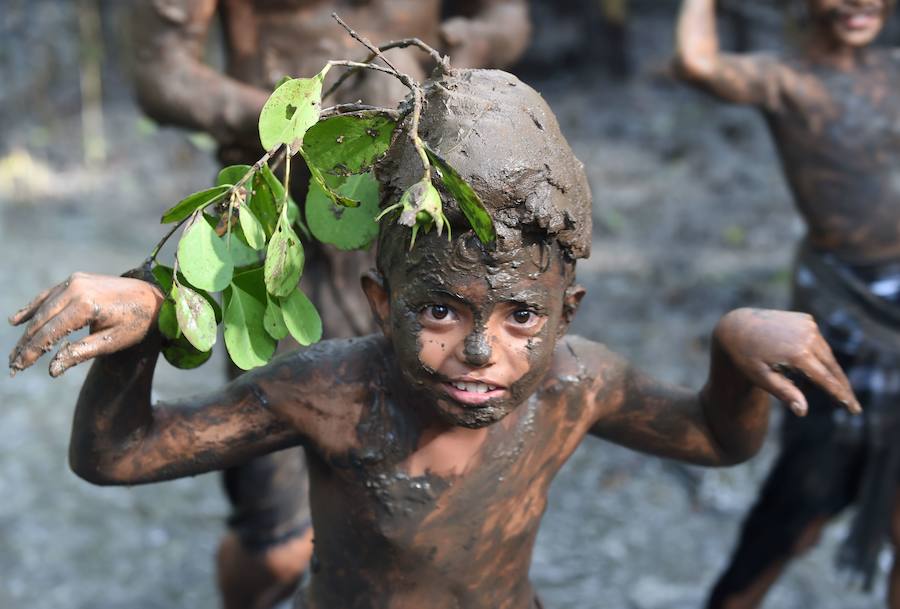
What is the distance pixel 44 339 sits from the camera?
1.57m

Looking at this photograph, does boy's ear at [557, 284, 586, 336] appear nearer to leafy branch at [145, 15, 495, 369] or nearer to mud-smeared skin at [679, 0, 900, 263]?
leafy branch at [145, 15, 495, 369]

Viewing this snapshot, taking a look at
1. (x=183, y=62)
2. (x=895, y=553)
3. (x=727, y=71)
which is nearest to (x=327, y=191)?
(x=183, y=62)

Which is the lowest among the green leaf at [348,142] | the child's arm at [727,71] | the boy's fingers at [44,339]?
the child's arm at [727,71]

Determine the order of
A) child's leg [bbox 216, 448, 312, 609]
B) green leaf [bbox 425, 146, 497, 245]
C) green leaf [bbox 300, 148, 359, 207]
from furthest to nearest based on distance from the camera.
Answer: child's leg [bbox 216, 448, 312, 609], green leaf [bbox 300, 148, 359, 207], green leaf [bbox 425, 146, 497, 245]

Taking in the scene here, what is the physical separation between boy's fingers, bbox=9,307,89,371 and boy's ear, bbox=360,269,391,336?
43cm

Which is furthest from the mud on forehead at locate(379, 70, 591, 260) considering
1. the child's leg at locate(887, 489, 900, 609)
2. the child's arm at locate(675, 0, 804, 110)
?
the child's leg at locate(887, 489, 900, 609)

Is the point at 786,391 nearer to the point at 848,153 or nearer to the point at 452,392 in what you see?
the point at 452,392

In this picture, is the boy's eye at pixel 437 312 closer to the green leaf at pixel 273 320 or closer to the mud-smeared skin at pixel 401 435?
the mud-smeared skin at pixel 401 435

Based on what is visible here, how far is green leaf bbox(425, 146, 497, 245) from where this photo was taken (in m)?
1.54

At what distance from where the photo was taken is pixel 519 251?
1658 mm

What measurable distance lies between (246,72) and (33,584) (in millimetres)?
1674

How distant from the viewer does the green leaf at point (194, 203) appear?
1.68m

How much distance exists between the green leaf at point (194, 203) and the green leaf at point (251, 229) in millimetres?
45

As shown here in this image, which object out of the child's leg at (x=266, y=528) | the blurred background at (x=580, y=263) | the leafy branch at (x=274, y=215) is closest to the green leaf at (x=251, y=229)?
the leafy branch at (x=274, y=215)
